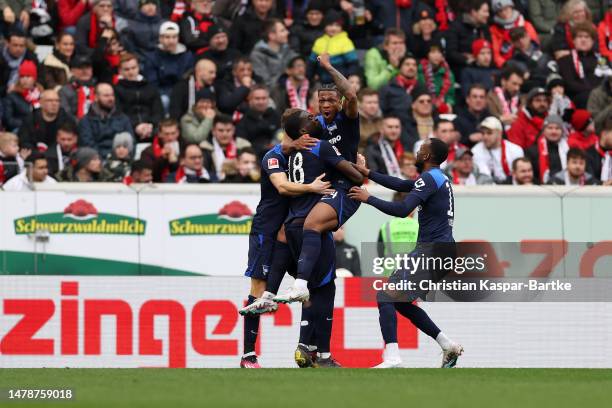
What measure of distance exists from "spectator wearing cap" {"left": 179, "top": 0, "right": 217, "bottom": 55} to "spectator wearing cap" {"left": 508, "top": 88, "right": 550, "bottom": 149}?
467 cm

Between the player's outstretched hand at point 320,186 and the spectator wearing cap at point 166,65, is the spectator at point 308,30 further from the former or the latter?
the player's outstretched hand at point 320,186

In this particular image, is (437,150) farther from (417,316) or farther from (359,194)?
(417,316)

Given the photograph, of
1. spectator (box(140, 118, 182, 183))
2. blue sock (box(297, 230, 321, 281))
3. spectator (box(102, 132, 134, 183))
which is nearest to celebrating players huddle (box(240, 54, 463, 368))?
blue sock (box(297, 230, 321, 281))

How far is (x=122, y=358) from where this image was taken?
16938mm

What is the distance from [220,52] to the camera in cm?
2306

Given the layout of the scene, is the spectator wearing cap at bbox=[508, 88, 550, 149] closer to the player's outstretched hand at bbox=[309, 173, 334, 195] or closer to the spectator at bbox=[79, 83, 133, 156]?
the spectator at bbox=[79, 83, 133, 156]

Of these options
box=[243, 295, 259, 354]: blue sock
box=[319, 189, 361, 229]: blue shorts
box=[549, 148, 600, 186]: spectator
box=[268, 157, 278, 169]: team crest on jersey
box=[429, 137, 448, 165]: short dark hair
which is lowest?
box=[243, 295, 259, 354]: blue sock

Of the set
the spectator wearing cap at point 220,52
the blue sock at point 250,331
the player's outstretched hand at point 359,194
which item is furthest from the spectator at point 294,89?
the player's outstretched hand at point 359,194

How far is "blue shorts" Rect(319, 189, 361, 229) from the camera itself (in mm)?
14336

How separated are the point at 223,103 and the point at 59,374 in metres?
9.03

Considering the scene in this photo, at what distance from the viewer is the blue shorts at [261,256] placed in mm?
14719

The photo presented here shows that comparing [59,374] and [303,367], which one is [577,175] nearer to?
[303,367]

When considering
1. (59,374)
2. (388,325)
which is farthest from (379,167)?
(59,374)

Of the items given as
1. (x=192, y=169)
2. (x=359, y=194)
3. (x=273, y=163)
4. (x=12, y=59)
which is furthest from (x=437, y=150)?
(x=12, y=59)
